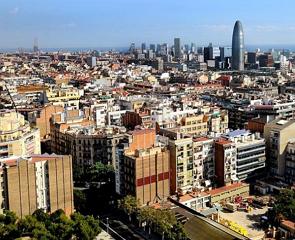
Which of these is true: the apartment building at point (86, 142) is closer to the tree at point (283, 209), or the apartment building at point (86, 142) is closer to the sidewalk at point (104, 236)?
the sidewalk at point (104, 236)

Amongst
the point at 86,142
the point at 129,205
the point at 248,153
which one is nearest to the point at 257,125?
the point at 248,153

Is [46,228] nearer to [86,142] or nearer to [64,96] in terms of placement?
[86,142]

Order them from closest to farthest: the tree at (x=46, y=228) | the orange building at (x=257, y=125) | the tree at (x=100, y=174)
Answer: the tree at (x=46, y=228), the tree at (x=100, y=174), the orange building at (x=257, y=125)

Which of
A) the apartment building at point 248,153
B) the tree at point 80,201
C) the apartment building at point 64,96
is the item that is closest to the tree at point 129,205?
the tree at point 80,201

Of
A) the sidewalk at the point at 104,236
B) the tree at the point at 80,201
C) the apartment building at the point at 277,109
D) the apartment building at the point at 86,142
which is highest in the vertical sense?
the apartment building at the point at 277,109

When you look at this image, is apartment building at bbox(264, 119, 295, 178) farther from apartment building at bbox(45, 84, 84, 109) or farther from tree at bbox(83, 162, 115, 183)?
apartment building at bbox(45, 84, 84, 109)
